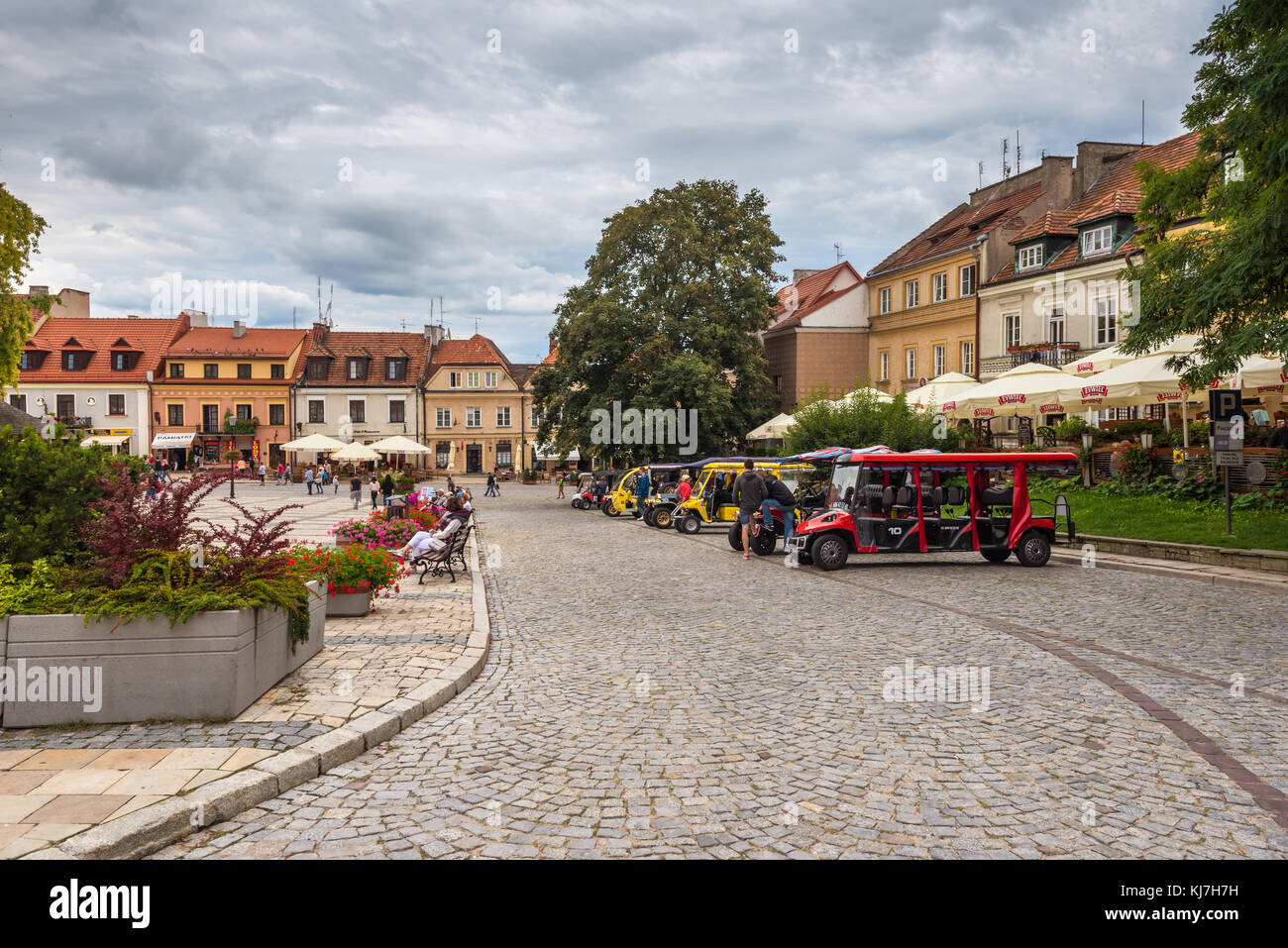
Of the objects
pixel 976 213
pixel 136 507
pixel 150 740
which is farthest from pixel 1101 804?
pixel 976 213

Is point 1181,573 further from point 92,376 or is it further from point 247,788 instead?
point 92,376

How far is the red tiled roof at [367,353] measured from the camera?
239ft

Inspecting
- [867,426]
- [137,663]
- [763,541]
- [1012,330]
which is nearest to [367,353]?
[1012,330]

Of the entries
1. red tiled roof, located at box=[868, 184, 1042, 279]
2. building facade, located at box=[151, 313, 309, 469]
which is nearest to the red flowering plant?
red tiled roof, located at box=[868, 184, 1042, 279]

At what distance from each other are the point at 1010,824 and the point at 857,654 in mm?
4065

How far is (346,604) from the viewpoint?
988 cm

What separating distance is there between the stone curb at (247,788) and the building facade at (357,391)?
67.4 m

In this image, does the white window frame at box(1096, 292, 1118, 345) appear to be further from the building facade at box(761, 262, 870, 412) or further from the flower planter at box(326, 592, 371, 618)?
the flower planter at box(326, 592, 371, 618)

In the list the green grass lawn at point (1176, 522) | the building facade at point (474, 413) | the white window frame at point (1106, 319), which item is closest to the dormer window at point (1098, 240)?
the white window frame at point (1106, 319)

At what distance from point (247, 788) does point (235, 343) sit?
75.4 m

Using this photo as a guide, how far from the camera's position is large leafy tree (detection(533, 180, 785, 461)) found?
3706 cm

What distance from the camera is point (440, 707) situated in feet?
21.9

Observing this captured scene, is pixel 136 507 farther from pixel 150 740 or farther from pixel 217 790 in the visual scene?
pixel 217 790
